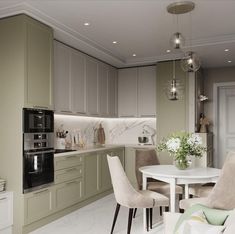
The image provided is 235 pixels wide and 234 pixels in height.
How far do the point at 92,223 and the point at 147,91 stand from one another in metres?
3.12

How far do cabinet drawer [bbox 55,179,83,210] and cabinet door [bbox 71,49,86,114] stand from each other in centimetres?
121

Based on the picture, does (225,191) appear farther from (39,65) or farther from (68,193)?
(39,65)

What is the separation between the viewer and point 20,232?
3.21 m

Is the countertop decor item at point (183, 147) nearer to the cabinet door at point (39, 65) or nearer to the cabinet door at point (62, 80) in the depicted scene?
the cabinet door at point (39, 65)

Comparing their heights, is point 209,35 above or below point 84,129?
above

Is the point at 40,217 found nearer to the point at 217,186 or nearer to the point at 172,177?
the point at 172,177

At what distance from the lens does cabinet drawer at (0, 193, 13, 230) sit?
311cm

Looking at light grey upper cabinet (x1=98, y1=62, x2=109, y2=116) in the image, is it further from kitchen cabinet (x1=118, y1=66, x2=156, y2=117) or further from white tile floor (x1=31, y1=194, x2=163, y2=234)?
white tile floor (x1=31, y1=194, x2=163, y2=234)

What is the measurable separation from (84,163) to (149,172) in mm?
1463

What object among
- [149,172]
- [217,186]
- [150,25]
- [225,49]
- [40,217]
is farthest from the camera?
[225,49]

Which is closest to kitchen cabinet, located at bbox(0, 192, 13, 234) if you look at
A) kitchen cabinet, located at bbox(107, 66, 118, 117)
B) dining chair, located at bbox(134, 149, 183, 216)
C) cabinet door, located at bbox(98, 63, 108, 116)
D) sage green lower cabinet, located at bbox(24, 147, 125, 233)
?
sage green lower cabinet, located at bbox(24, 147, 125, 233)

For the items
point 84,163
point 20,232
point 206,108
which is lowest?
point 20,232

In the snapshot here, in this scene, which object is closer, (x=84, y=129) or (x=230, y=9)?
(x=230, y=9)

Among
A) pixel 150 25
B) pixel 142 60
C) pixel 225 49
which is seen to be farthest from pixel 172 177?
pixel 142 60
